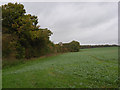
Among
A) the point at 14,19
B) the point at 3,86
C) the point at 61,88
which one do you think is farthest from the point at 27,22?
the point at 61,88

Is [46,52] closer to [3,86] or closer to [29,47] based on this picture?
[29,47]

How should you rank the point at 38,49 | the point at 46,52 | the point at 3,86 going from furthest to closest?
the point at 46,52 → the point at 38,49 → the point at 3,86

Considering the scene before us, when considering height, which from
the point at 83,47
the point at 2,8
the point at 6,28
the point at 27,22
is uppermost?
the point at 2,8

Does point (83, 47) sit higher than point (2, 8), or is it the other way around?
point (2, 8)

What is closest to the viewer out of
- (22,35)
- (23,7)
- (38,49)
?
(22,35)

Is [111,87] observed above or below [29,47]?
below

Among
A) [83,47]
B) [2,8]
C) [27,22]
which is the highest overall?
[2,8]

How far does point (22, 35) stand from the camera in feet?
48.3

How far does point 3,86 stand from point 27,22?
1215cm

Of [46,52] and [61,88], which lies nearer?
[61,88]

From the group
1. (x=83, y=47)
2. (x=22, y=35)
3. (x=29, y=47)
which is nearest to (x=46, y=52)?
(x=29, y=47)

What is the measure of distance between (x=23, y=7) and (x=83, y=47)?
6144 centimetres

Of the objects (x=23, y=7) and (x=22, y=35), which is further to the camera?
(x=23, y=7)

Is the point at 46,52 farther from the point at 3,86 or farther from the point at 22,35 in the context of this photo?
the point at 3,86
